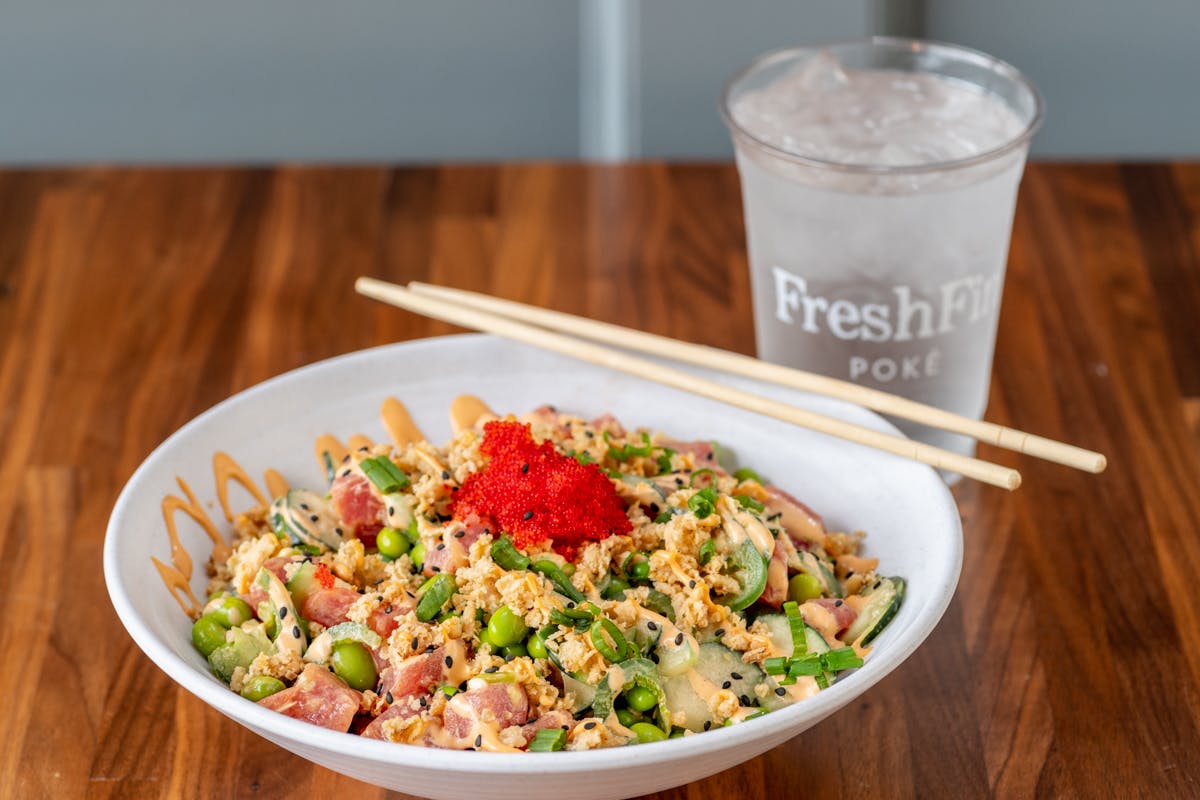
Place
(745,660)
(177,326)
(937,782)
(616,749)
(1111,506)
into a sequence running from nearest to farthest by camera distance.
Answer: (616,749) → (745,660) → (937,782) → (1111,506) → (177,326)

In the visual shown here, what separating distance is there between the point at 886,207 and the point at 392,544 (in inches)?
30.4

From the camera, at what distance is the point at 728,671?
151cm

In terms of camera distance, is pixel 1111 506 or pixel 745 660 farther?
pixel 1111 506

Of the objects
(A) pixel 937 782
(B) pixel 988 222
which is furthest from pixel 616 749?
(B) pixel 988 222

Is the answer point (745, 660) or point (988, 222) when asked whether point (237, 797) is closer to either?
point (745, 660)

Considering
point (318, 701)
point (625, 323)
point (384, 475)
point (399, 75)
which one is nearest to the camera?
point (318, 701)

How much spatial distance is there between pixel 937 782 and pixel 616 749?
50 centimetres

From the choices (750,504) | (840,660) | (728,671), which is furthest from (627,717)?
(750,504)

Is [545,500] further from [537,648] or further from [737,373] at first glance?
[737,373]

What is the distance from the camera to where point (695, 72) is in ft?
10.1

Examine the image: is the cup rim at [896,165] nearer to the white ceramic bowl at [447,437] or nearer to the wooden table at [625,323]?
the white ceramic bowl at [447,437]

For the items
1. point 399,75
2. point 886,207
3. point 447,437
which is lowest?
point 399,75

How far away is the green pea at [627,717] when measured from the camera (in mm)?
1446

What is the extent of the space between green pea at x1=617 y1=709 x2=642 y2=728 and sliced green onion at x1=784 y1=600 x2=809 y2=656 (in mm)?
201
